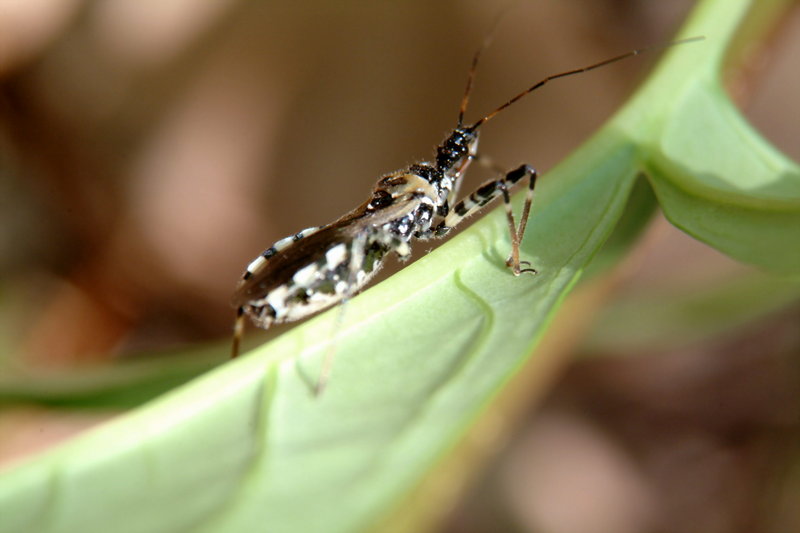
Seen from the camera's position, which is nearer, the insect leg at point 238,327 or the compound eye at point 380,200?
the insect leg at point 238,327

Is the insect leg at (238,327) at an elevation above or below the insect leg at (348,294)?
below

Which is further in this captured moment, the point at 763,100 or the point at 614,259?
the point at 763,100

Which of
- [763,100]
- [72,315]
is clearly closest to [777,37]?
[763,100]

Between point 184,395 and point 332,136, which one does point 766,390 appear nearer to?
point 332,136

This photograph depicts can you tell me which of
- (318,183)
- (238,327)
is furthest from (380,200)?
(318,183)

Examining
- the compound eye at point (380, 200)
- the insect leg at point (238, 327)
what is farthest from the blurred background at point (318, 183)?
the insect leg at point (238, 327)

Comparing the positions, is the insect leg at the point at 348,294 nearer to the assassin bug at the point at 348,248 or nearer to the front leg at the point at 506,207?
the assassin bug at the point at 348,248

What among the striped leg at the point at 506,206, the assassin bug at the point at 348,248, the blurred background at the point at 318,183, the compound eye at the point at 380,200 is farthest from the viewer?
the blurred background at the point at 318,183

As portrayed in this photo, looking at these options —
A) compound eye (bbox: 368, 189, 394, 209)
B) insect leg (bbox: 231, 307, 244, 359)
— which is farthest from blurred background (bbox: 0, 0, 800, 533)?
insect leg (bbox: 231, 307, 244, 359)

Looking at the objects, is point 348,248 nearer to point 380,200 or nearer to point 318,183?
point 380,200
